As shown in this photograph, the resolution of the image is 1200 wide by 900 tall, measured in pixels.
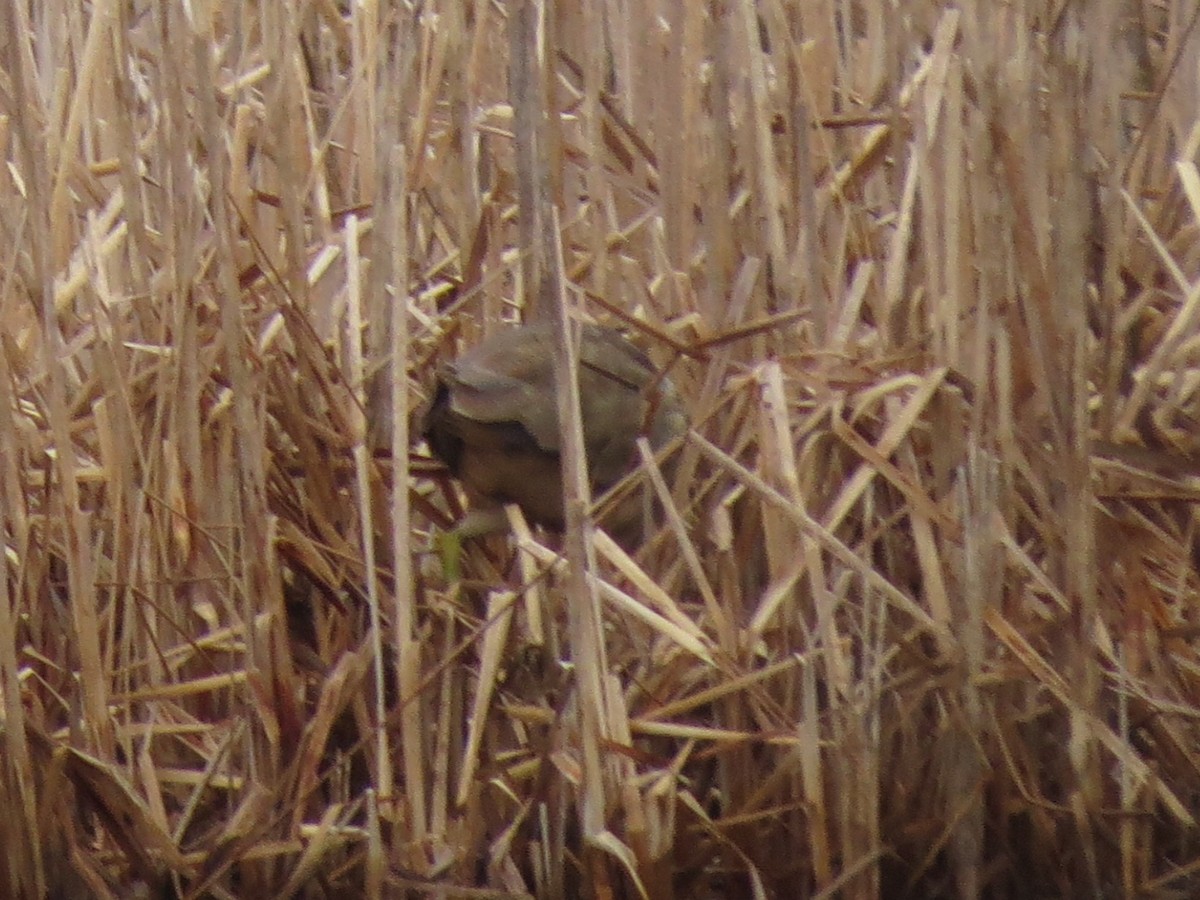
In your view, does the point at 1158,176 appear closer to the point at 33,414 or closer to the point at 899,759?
the point at 899,759

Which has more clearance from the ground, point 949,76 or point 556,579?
point 949,76

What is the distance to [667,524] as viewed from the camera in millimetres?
2018

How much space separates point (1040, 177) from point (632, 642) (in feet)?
2.14

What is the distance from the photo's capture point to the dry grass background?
192 cm

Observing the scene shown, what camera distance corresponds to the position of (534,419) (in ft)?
6.25

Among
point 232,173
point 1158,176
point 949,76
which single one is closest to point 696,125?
point 949,76

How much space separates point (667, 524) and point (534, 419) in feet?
0.69

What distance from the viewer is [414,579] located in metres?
2.07

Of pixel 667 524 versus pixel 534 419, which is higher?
pixel 534 419

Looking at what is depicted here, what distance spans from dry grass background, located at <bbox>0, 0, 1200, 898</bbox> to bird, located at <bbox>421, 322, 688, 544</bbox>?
0.05m

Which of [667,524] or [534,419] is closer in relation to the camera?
[534,419]

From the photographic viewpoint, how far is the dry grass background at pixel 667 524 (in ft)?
6.29

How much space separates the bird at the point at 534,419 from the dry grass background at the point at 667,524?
5cm

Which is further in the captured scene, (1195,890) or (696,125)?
(696,125)
